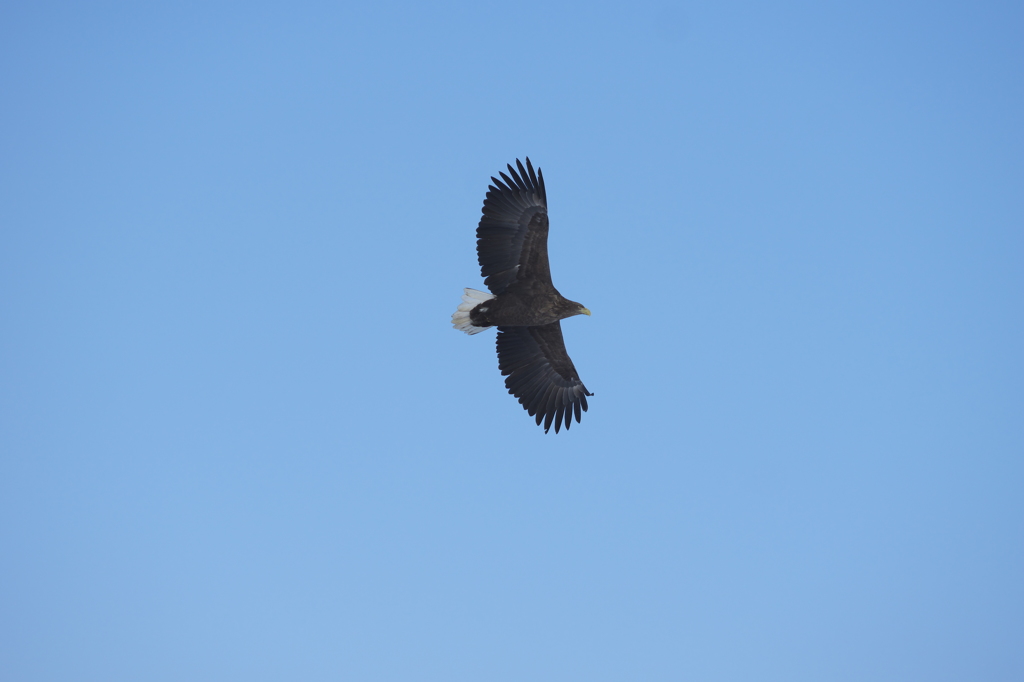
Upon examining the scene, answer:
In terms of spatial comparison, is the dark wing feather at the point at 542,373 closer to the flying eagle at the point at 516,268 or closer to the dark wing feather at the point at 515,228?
the flying eagle at the point at 516,268

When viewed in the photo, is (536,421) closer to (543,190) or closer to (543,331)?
(543,331)

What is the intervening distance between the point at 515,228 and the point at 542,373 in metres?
2.81

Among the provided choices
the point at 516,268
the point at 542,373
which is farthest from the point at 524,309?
the point at 542,373

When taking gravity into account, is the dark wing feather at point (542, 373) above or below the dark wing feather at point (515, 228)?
below

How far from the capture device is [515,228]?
569 inches

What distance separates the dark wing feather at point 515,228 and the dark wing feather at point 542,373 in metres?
1.53

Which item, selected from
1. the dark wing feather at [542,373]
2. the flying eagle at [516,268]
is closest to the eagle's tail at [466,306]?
the flying eagle at [516,268]

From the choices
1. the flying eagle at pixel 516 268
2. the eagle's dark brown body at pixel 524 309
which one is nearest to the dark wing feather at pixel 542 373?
the flying eagle at pixel 516 268

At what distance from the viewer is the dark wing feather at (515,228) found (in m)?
14.4

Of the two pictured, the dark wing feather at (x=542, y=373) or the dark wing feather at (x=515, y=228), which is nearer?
the dark wing feather at (x=515, y=228)

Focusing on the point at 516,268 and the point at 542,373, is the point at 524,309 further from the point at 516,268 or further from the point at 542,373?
the point at 542,373

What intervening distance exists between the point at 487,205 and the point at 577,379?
11.5 ft

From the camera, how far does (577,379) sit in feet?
52.4

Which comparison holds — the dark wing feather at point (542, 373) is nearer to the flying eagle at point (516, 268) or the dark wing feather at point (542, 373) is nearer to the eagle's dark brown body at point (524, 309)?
the flying eagle at point (516, 268)
